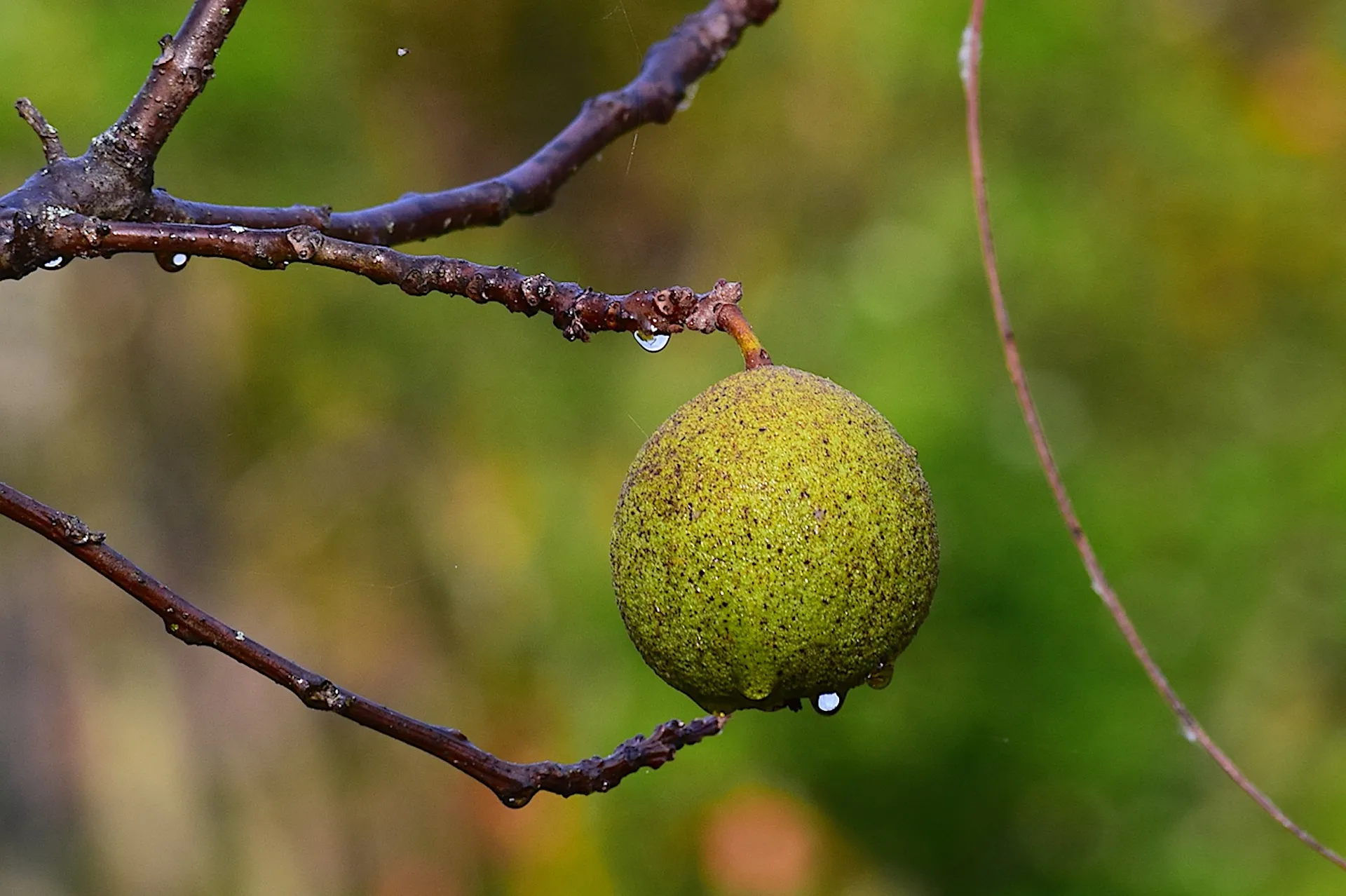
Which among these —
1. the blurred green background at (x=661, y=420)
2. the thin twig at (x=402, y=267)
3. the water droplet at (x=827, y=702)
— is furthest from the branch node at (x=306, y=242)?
the blurred green background at (x=661, y=420)

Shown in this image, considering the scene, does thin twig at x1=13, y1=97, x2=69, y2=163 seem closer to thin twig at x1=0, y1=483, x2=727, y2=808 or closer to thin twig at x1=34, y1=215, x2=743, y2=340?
thin twig at x1=34, y1=215, x2=743, y2=340

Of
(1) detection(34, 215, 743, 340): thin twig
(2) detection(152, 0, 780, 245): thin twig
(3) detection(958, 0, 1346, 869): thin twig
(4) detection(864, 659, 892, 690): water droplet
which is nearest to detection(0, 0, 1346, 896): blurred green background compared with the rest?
(2) detection(152, 0, 780, 245): thin twig

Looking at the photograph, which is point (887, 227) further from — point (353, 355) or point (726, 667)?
point (726, 667)

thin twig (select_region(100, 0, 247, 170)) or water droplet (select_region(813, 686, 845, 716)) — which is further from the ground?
thin twig (select_region(100, 0, 247, 170))

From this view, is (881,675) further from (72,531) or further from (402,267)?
(72,531)

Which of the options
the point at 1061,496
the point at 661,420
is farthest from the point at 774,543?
the point at 661,420

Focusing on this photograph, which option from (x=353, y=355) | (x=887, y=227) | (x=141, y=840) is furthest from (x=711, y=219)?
(x=141, y=840)
